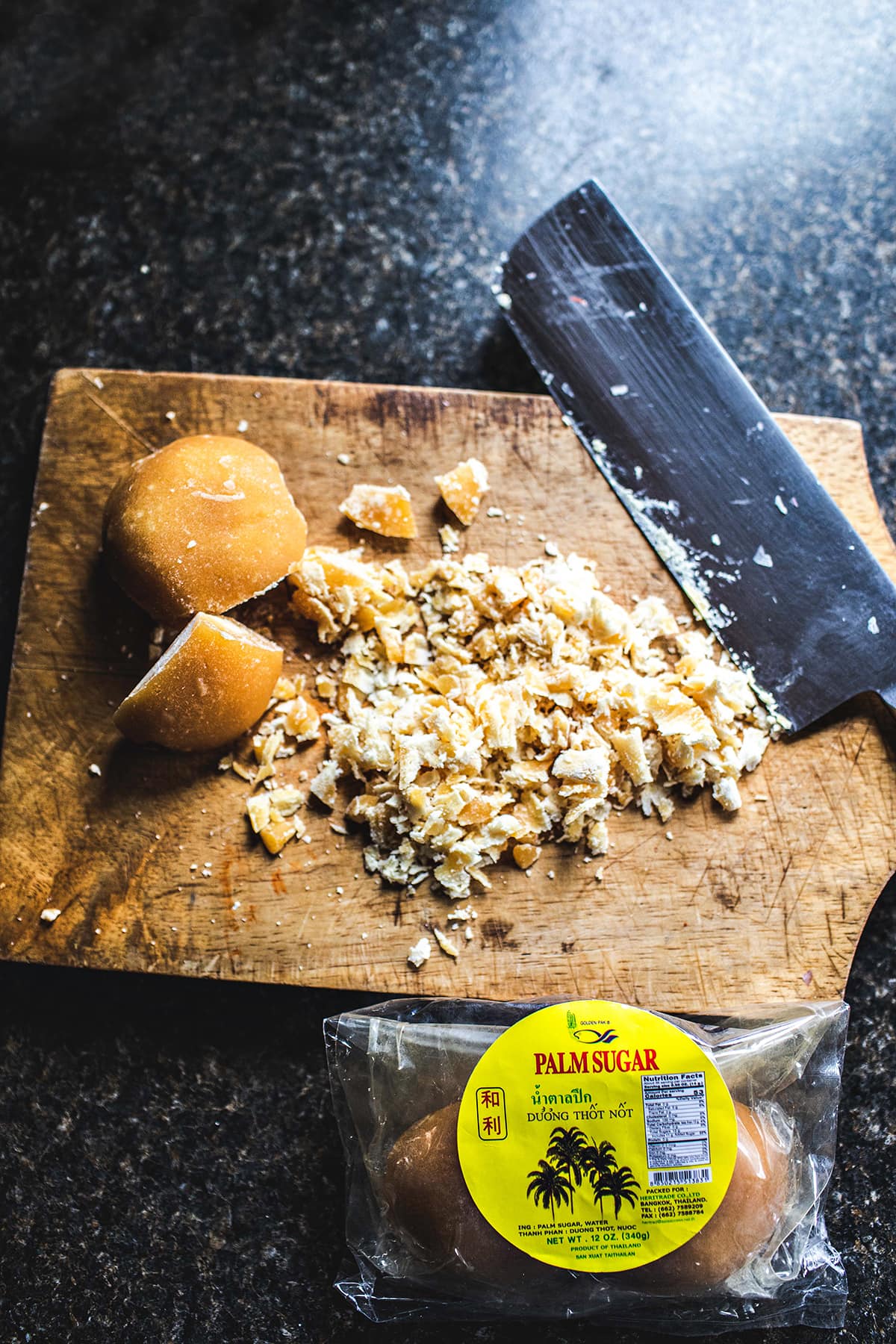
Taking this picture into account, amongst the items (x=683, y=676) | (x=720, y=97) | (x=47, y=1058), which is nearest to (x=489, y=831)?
(x=683, y=676)

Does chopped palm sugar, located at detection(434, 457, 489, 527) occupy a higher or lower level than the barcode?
higher

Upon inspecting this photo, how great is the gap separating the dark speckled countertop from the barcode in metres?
0.36

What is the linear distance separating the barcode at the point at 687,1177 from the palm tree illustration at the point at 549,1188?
3.5 inches

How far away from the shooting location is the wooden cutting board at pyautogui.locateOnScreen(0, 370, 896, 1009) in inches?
44.8

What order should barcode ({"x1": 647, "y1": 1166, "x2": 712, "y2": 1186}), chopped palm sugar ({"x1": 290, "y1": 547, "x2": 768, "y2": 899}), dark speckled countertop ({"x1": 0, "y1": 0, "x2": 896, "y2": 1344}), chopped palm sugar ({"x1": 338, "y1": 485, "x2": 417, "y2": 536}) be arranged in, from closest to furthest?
barcode ({"x1": 647, "y1": 1166, "x2": 712, "y2": 1186}) < chopped palm sugar ({"x1": 290, "y1": 547, "x2": 768, "y2": 899}) < chopped palm sugar ({"x1": 338, "y1": 485, "x2": 417, "y2": 536}) < dark speckled countertop ({"x1": 0, "y1": 0, "x2": 896, "y2": 1344})

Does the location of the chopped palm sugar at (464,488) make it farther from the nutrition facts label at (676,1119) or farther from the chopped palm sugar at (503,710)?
the nutrition facts label at (676,1119)

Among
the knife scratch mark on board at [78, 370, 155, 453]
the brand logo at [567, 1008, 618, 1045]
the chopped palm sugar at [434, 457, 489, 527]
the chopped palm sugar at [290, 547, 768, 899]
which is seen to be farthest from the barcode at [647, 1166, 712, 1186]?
the knife scratch mark on board at [78, 370, 155, 453]

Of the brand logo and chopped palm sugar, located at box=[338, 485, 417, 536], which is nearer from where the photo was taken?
the brand logo

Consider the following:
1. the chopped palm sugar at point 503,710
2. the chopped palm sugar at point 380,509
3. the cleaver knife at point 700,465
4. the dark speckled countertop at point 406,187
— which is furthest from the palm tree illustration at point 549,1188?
the chopped palm sugar at point 380,509

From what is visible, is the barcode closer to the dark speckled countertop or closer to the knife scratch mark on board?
the dark speckled countertop

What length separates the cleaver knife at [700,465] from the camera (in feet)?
3.90

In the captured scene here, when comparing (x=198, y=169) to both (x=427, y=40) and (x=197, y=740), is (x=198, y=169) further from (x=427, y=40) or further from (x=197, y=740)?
(x=197, y=740)

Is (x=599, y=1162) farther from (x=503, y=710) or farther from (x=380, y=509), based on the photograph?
(x=380, y=509)

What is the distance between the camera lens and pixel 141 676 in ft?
3.96
